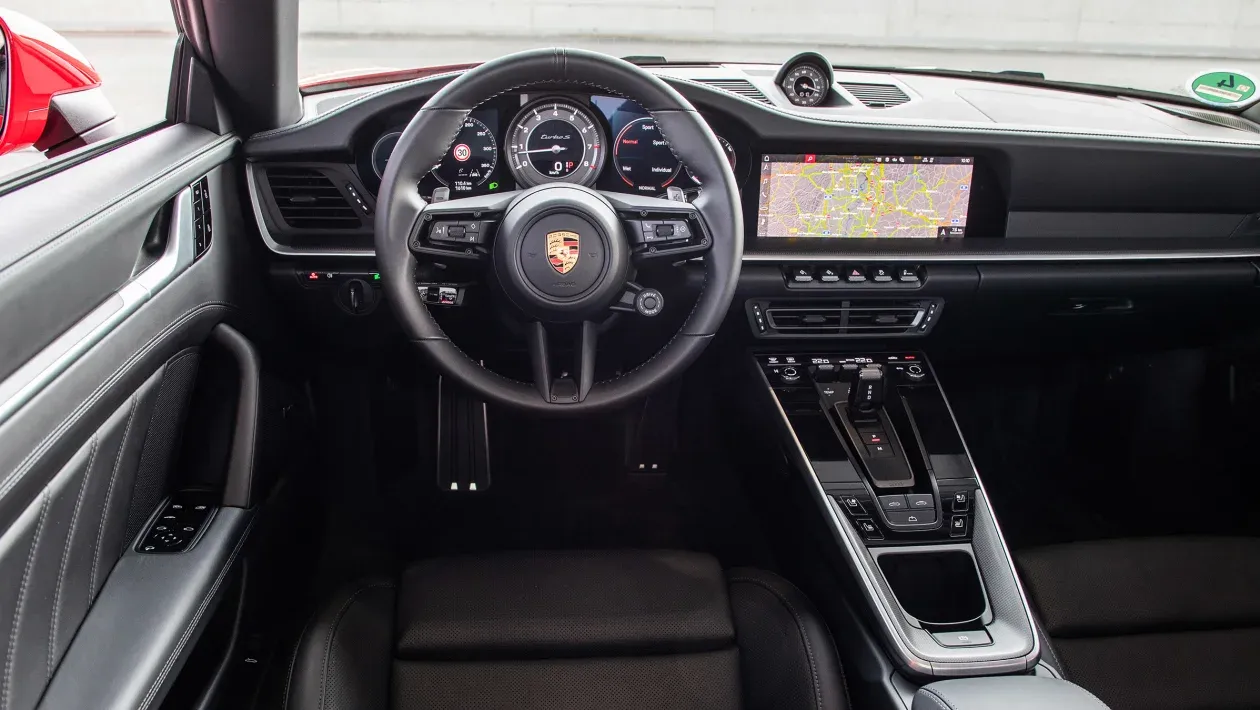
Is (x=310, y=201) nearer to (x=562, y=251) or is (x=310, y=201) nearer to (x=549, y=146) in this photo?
(x=549, y=146)

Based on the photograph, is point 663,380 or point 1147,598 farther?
point 1147,598

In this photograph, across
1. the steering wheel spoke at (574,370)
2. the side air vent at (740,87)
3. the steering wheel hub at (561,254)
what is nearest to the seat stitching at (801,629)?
the steering wheel spoke at (574,370)

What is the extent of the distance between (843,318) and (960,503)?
48cm

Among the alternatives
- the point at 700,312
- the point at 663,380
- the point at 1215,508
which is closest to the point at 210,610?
the point at 663,380

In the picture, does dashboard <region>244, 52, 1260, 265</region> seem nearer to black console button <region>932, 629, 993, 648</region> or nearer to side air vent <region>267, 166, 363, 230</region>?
side air vent <region>267, 166, 363, 230</region>

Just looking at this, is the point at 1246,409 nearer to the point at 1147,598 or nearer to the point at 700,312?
the point at 1147,598

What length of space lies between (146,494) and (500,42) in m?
1.50

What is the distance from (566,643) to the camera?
5.16 ft

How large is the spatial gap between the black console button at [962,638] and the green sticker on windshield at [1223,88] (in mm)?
1721

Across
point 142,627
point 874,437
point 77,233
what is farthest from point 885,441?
point 77,233

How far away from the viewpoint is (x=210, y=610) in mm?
1444

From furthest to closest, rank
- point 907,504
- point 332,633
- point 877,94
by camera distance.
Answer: point 877,94 → point 907,504 → point 332,633

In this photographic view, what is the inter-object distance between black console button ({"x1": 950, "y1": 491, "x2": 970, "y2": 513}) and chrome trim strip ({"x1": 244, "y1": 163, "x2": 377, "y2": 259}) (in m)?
1.30

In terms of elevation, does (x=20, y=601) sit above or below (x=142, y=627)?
above
